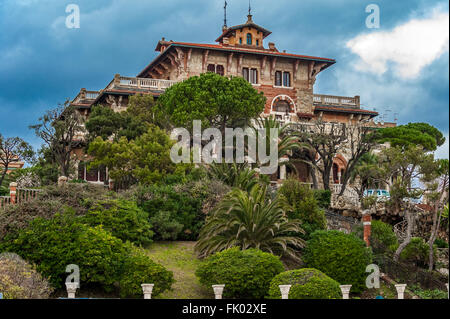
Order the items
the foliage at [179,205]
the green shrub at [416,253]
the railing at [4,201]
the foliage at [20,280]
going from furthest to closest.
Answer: the green shrub at [416,253] < the foliage at [179,205] < the railing at [4,201] < the foliage at [20,280]

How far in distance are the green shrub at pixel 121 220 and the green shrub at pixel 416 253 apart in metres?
10.9

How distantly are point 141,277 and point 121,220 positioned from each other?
13.2ft

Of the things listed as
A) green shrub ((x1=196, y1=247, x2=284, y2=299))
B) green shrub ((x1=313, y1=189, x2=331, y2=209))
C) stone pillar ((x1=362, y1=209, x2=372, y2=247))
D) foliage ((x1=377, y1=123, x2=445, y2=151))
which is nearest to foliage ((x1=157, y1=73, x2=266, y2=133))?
green shrub ((x1=313, y1=189, x2=331, y2=209))

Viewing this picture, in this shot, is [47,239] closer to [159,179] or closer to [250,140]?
[159,179]

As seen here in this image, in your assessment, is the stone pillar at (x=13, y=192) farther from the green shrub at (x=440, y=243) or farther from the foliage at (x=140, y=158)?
the green shrub at (x=440, y=243)

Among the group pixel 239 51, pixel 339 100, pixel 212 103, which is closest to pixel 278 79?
pixel 239 51

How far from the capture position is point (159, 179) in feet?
99.6

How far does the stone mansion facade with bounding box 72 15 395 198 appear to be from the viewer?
46125mm

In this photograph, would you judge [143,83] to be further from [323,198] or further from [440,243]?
[440,243]

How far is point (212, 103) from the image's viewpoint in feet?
123

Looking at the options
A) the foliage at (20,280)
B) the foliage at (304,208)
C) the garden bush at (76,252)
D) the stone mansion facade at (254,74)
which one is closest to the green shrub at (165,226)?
the garden bush at (76,252)

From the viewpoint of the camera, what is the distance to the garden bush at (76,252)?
20812 millimetres

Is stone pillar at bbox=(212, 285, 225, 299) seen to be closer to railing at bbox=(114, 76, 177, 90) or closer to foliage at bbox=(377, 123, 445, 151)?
railing at bbox=(114, 76, 177, 90)

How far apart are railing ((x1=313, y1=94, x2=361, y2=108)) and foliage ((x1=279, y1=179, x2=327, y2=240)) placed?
25296 mm
